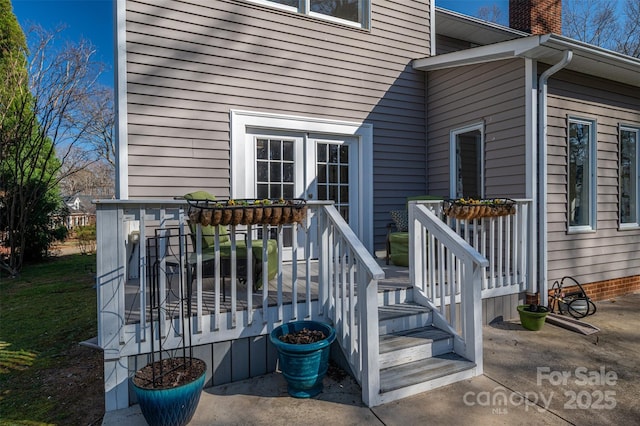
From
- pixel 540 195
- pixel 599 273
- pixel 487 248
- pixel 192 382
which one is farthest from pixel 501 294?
pixel 192 382

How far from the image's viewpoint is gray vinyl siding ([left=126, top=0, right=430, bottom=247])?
4.09 metres

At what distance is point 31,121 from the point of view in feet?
24.5

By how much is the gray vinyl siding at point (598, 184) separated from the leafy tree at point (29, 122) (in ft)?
31.0

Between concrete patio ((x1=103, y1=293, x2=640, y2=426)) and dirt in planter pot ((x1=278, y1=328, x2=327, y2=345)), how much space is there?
38 cm

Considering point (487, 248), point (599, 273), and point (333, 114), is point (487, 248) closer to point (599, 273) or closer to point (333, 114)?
point (599, 273)

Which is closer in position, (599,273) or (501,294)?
(501,294)

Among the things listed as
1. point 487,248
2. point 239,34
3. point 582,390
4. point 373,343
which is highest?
point 239,34

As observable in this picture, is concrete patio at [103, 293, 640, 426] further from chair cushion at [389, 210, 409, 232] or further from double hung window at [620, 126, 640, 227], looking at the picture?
double hung window at [620, 126, 640, 227]

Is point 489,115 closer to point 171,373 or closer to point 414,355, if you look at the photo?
point 414,355

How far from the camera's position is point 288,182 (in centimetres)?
482

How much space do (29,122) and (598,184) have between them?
10515 millimetres

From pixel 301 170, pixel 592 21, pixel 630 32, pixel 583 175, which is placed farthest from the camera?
pixel 592 21

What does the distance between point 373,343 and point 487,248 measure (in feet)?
9.29

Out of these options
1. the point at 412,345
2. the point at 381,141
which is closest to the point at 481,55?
the point at 381,141
